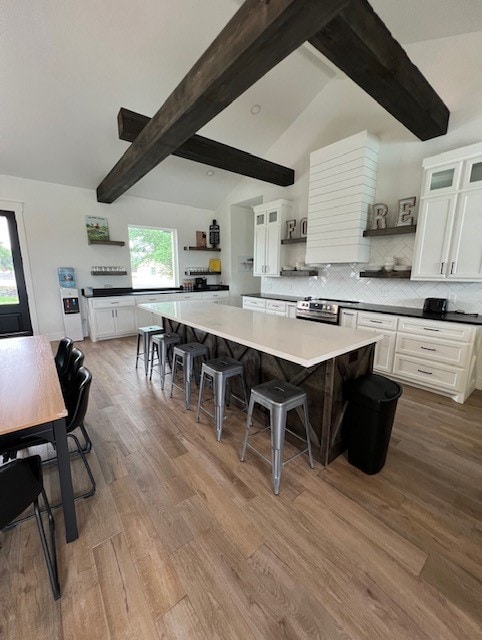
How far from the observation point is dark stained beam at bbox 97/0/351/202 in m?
1.40

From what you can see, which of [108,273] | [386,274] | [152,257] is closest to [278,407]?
[386,274]

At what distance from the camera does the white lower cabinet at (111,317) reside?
16.2 ft

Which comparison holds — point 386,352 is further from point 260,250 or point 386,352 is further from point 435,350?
→ point 260,250

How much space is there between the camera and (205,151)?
3756mm

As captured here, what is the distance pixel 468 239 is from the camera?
2.75 m

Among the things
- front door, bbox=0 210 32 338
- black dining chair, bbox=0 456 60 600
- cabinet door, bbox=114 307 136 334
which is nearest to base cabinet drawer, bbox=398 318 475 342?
black dining chair, bbox=0 456 60 600

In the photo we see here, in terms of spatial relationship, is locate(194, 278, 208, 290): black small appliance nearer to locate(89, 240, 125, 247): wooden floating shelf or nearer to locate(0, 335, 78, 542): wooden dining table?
locate(89, 240, 125, 247): wooden floating shelf

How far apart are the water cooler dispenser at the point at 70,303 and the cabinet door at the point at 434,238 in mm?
5467

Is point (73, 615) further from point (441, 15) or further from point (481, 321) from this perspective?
Result: point (441, 15)

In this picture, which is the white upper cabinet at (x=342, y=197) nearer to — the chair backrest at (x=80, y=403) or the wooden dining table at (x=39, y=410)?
the chair backrest at (x=80, y=403)

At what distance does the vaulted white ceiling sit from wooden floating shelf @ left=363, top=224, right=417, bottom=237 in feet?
5.48

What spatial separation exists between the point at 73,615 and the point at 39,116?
4.88 m

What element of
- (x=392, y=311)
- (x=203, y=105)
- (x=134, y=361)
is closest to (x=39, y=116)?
(x=203, y=105)

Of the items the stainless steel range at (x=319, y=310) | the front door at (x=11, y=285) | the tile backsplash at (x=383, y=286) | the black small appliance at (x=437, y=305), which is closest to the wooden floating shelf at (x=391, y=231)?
the tile backsplash at (x=383, y=286)
